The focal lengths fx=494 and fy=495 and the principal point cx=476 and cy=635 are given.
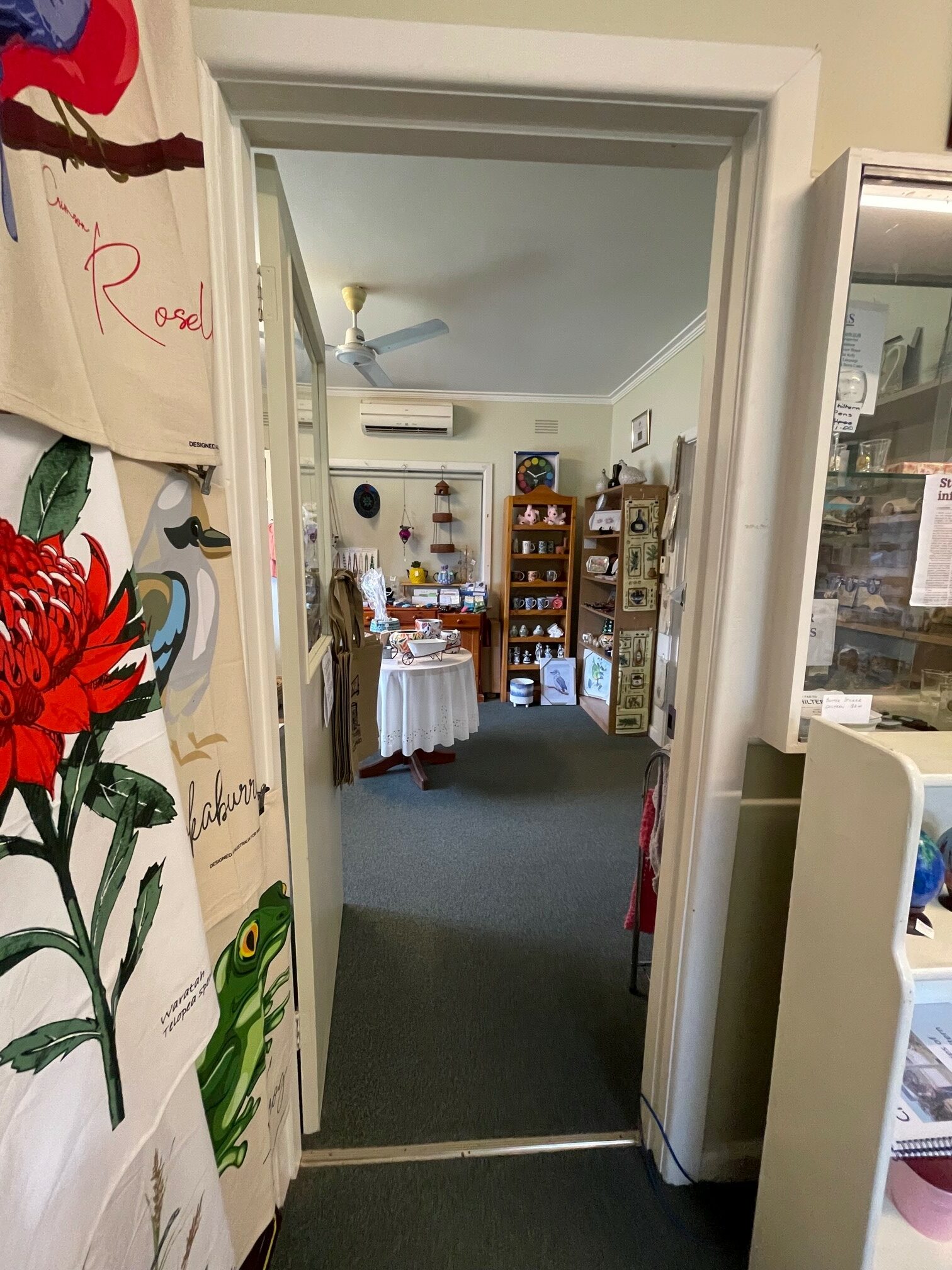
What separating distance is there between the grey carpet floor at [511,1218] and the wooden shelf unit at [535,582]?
3514 millimetres

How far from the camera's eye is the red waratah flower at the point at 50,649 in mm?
427

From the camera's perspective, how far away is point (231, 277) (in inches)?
31.2

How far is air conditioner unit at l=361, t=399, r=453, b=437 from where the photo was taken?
429 centimetres

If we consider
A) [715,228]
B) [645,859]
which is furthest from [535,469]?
[645,859]

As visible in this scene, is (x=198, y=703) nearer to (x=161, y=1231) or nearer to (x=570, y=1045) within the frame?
(x=161, y=1231)

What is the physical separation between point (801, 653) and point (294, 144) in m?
1.24

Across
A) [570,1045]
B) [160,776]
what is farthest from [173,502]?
[570,1045]

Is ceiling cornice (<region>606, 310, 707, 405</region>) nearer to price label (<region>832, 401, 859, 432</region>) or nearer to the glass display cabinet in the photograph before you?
the glass display cabinet

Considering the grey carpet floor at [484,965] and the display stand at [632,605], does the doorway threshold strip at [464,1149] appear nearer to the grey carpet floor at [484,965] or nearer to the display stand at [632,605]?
the grey carpet floor at [484,965]

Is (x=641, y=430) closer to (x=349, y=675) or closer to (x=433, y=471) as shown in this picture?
(x=433, y=471)

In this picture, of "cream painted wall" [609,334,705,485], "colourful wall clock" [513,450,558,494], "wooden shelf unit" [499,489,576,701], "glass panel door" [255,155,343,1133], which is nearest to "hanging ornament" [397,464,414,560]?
"wooden shelf unit" [499,489,576,701]

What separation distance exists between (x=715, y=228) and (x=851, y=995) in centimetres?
129

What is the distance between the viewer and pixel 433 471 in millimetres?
4566

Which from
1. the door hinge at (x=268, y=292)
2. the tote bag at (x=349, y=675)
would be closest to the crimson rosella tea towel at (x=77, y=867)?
the door hinge at (x=268, y=292)
